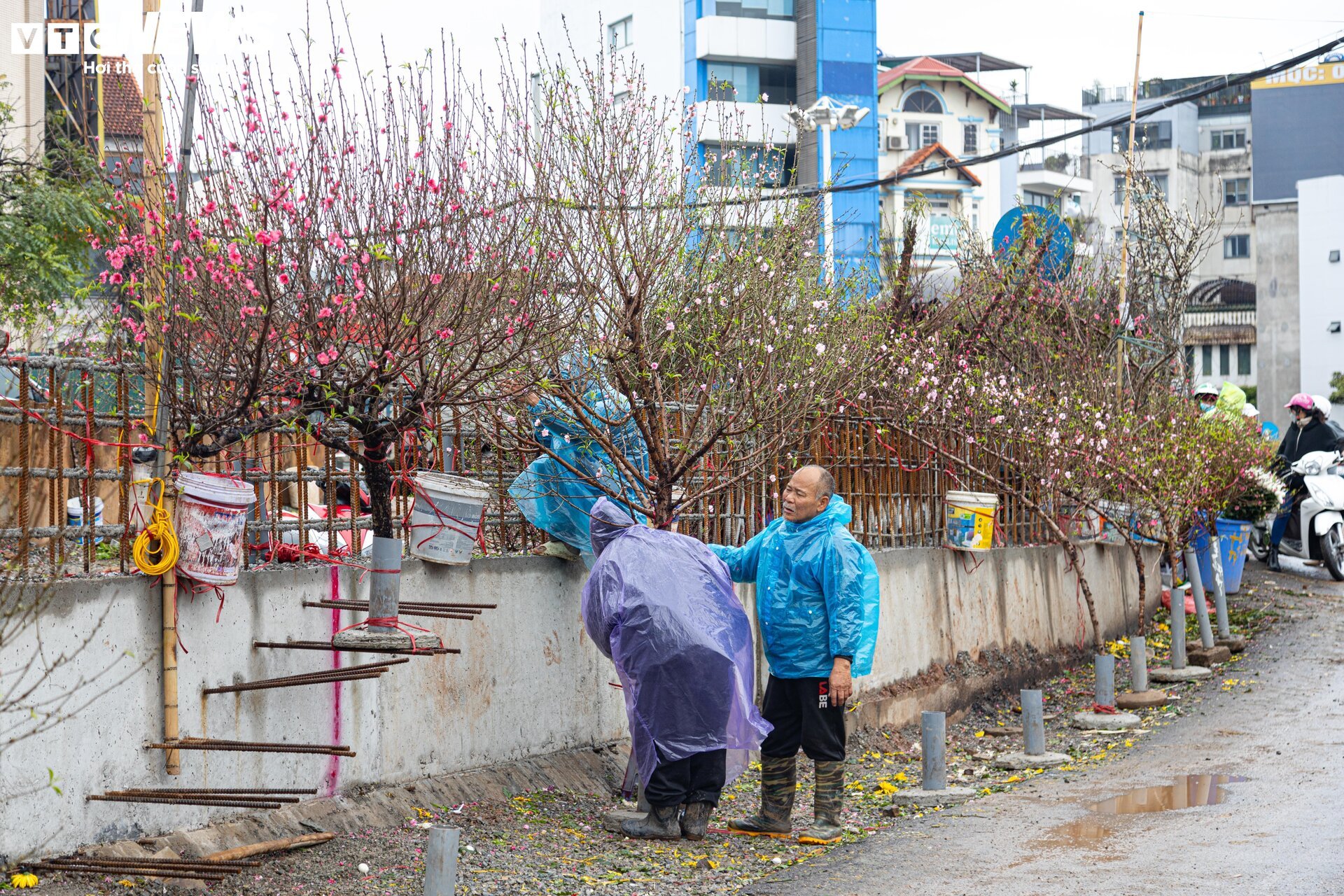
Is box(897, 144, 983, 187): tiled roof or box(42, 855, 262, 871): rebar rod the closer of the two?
box(42, 855, 262, 871): rebar rod

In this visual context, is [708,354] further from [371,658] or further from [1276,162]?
[1276,162]

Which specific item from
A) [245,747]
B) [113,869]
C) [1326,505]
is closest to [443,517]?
[245,747]

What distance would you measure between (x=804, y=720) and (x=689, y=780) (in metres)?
0.74

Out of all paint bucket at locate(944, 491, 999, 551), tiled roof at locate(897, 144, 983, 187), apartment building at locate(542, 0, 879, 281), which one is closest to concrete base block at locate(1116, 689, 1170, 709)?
paint bucket at locate(944, 491, 999, 551)

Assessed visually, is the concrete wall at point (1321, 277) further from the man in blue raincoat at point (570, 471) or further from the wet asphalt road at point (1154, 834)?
the man in blue raincoat at point (570, 471)

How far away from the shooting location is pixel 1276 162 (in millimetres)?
64000

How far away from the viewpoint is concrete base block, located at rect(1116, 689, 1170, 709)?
37.0 ft

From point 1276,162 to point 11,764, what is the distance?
67.0m

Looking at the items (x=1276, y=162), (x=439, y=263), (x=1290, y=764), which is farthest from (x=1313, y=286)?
(x=439, y=263)

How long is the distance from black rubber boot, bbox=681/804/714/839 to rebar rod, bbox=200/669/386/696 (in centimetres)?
173

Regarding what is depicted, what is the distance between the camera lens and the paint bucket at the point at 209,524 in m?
5.80

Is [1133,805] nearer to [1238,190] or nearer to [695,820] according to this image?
[695,820]

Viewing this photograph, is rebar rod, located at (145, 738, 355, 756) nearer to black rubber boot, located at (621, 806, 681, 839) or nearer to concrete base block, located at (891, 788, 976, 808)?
black rubber boot, located at (621, 806, 681, 839)

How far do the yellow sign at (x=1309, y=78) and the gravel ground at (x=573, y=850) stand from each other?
60.4 meters
